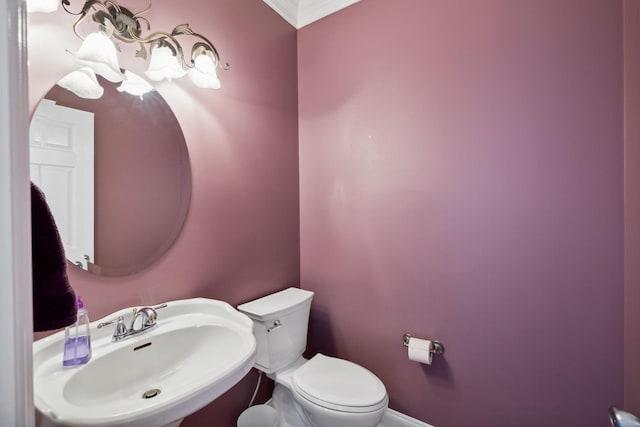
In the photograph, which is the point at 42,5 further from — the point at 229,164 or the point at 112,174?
the point at 229,164

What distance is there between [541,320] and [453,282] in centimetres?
37

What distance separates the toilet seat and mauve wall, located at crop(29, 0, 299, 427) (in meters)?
0.43

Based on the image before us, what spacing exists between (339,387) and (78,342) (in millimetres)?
1033

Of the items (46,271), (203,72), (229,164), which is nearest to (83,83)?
(203,72)

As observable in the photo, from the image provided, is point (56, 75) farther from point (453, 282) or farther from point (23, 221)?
point (453, 282)

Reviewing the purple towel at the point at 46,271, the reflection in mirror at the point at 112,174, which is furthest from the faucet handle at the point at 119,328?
the purple towel at the point at 46,271

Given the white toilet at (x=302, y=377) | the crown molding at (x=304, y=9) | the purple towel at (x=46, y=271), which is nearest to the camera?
the purple towel at (x=46, y=271)

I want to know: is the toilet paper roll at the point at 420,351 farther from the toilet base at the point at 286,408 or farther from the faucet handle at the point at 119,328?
the faucet handle at the point at 119,328

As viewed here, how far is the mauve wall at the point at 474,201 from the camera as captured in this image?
44.2 inches

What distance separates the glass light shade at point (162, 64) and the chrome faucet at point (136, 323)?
3.07ft

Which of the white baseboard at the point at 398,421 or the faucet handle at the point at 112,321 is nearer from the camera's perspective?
the faucet handle at the point at 112,321

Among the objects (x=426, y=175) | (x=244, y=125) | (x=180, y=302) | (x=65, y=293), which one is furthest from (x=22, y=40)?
(x=426, y=175)

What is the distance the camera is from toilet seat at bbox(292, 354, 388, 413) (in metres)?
1.19

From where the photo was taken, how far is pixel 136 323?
1.03 meters
